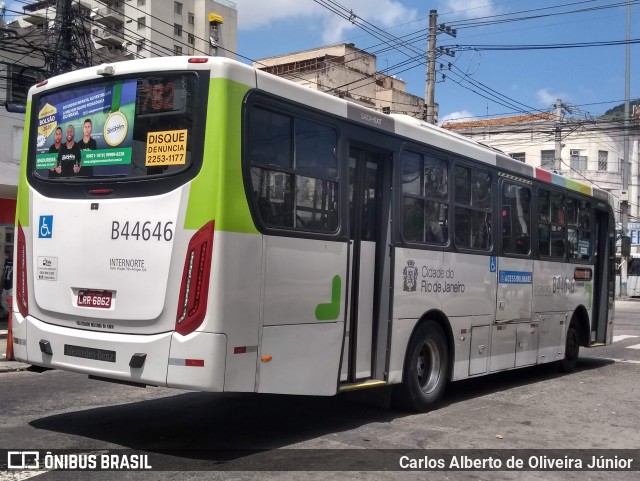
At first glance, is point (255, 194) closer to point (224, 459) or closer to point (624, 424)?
point (224, 459)

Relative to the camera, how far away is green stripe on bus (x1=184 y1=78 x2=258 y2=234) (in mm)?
5754

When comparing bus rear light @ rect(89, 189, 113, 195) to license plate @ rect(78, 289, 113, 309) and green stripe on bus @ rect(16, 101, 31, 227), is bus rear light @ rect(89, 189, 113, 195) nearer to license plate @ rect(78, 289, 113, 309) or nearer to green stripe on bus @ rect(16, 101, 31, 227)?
license plate @ rect(78, 289, 113, 309)

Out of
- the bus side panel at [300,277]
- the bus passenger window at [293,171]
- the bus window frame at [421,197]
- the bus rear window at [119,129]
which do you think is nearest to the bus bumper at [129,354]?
the bus side panel at [300,277]

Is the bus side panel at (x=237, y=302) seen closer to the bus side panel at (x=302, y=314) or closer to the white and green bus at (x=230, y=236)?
the white and green bus at (x=230, y=236)

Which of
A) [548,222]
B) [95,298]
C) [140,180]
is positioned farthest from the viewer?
[548,222]

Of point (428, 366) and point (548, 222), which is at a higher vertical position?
point (548, 222)

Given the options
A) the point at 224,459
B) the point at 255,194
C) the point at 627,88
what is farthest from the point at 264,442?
the point at 627,88

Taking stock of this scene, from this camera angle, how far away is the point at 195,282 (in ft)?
18.9

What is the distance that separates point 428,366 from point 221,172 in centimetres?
418

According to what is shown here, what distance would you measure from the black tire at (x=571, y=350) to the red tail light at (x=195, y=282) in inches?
327

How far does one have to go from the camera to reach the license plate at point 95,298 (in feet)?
20.3

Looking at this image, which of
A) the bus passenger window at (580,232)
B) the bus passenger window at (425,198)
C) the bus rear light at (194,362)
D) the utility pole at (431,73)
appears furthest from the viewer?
the utility pole at (431,73)

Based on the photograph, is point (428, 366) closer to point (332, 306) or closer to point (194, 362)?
point (332, 306)

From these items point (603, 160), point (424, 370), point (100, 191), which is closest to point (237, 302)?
point (100, 191)
